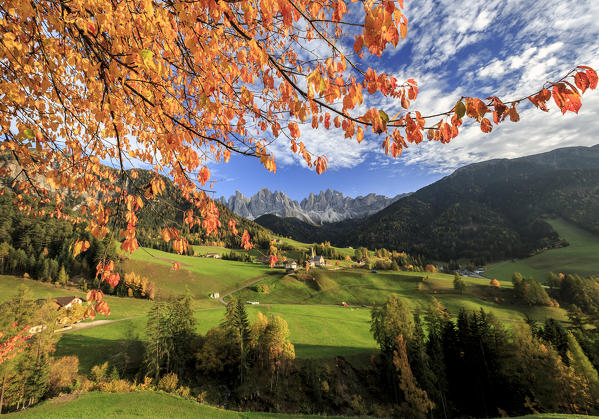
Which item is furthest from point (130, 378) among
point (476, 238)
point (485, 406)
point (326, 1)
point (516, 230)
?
point (516, 230)

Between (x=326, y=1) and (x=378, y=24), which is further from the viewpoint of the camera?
(x=326, y=1)

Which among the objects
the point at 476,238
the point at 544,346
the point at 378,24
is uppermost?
the point at 476,238

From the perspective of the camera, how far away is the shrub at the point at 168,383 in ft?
81.0

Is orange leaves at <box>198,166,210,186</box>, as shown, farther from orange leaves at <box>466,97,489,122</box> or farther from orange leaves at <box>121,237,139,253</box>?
orange leaves at <box>466,97,489,122</box>

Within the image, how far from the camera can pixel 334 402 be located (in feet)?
83.5

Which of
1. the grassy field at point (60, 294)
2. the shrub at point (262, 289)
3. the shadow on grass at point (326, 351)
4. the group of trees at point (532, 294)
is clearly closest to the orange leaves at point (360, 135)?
the shadow on grass at point (326, 351)

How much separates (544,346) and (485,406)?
9589 millimetres

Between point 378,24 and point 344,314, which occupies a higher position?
point 378,24

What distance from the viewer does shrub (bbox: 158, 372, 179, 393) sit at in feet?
81.0

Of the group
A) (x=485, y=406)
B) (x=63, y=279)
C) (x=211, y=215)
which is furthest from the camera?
(x=63, y=279)

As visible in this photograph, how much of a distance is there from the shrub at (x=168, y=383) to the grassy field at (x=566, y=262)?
12844cm

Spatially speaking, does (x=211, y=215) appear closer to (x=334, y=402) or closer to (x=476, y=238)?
(x=334, y=402)

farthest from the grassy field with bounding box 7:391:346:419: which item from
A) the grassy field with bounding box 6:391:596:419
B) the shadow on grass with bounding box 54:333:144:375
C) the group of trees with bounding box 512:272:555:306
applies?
the group of trees with bounding box 512:272:555:306

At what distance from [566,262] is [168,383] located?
152 m
